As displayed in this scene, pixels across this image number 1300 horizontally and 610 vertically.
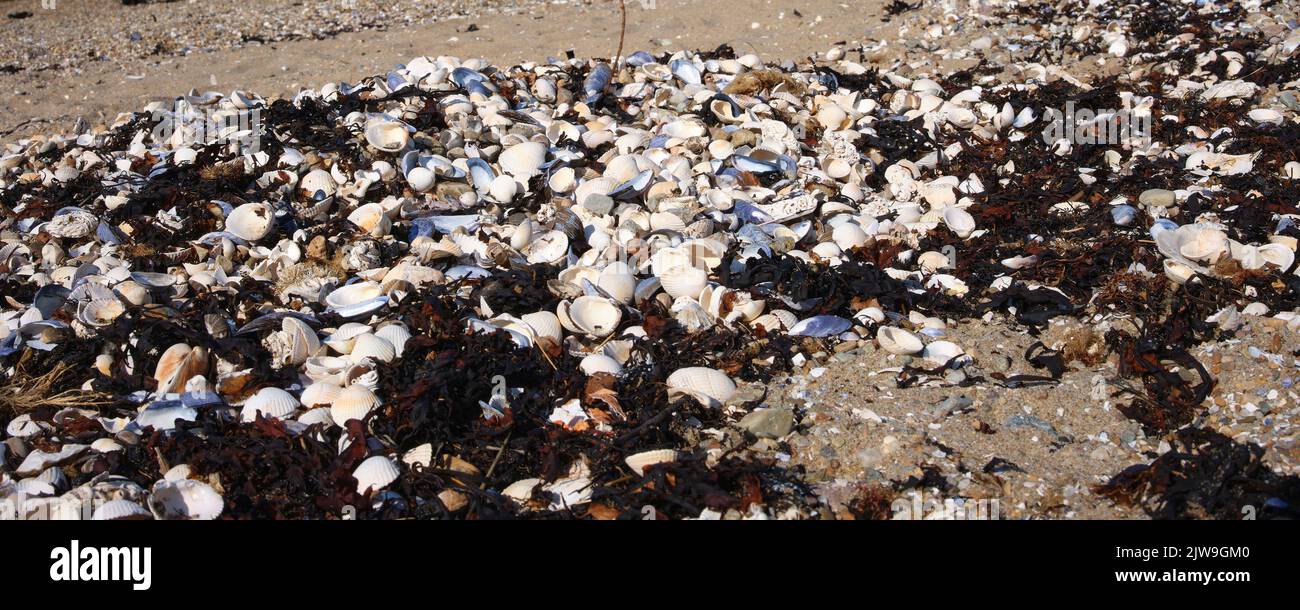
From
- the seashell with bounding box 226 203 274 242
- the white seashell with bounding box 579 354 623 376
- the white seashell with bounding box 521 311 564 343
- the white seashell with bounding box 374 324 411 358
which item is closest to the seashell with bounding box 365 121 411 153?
the seashell with bounding box 226 203 274 242

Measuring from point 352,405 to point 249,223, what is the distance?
1.61 metres

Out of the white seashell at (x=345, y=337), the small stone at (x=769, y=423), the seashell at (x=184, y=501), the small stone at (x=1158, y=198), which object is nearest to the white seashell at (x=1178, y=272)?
the small stone at (x=1158, y=198)

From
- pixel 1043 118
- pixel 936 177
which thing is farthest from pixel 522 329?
pixel 1043 118

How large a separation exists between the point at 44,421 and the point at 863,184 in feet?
12.2

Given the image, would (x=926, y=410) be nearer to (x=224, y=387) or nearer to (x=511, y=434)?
(x=511, y=434)

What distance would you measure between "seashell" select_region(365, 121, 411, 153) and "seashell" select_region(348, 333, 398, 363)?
1708 millimetres

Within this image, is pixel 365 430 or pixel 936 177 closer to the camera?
pixel 365 430

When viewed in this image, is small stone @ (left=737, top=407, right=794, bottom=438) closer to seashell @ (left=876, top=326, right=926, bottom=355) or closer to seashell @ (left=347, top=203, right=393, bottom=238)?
seashell @ (left=876, top=326, right=926, bottom=355)

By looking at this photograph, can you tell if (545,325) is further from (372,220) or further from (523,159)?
(523,159)

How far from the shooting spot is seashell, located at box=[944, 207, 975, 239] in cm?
400

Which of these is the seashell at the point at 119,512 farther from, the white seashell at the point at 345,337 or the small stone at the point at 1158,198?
the small stone at the point at 1158,198

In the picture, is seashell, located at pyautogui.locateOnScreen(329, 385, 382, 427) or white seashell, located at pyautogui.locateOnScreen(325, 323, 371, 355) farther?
white seashell, located at pyautogui.locateOnScreen(325, 323, 371, 355)

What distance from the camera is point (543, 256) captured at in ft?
12.7

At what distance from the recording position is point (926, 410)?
292 cm
